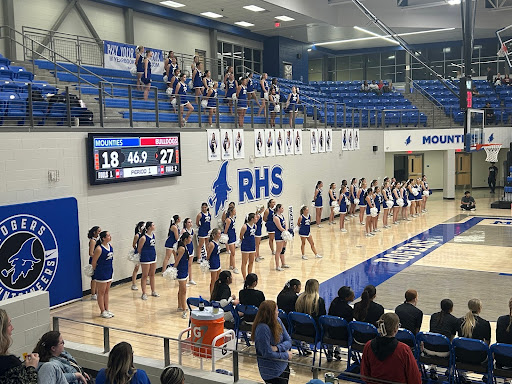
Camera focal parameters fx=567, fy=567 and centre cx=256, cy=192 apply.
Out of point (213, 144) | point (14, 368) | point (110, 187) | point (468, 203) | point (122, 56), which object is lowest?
point (468, 203)

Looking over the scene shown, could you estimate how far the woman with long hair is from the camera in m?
5.56

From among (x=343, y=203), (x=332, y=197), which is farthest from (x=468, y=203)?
(x=332, y=197)

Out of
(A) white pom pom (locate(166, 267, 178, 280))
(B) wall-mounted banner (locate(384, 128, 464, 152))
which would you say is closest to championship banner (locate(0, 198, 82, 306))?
(A) white pom pom (locate(166, 267, 178, 280))

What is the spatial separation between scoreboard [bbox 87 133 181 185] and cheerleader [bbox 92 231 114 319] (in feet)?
6.40

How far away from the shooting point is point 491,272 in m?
13.0

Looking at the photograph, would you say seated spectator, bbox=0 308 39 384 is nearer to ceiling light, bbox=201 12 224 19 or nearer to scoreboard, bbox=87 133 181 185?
scoreboard, bbox=87 133 181 185

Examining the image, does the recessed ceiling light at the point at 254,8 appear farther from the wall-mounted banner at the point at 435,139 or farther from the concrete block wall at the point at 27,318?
the concrete block wall at the point at 27,318

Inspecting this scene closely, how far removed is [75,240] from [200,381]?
5.64 m

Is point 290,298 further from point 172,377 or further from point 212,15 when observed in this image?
point 212,15

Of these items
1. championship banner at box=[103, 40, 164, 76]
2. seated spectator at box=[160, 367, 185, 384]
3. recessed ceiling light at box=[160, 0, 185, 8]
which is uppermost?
recessed ceiling light at box=[160, 0, 185, 8]

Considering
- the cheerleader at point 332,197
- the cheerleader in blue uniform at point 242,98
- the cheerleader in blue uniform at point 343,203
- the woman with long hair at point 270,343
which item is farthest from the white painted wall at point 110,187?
the woman with long hair at point 270,343

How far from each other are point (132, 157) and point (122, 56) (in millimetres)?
8584

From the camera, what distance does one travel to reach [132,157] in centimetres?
1246

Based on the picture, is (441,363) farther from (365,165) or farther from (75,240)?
(365,165)
